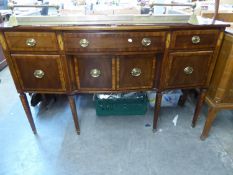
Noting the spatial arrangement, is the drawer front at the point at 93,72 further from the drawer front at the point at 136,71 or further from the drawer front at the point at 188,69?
the drawer front at the point at 188,69

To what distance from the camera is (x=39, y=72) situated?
102 centimetres

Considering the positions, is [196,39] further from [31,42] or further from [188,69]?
[31,42]

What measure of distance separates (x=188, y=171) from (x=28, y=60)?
114 cm

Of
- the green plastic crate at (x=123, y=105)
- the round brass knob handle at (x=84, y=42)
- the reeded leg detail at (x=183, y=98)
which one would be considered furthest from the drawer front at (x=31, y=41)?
the reeded leg detail at (x=183, y=98)

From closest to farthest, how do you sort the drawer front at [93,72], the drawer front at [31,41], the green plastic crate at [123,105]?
the drawer front at [31,41]
the drawer front at [93,72]
the green plastic crate at [123,105]

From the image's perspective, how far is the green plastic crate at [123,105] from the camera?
1.45 metres

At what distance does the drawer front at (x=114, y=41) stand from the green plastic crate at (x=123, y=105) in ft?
1.89

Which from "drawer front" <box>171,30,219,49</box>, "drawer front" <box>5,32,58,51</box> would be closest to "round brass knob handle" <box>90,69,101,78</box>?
"drawer front" <box>5,32,58,51</box>

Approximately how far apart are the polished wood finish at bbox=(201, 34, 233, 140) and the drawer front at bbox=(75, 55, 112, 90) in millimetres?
668

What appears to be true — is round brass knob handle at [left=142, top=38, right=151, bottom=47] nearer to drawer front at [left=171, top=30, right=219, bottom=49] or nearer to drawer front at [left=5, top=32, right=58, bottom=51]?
drawer front at [left=171, top=30, right=219, bottom=49]

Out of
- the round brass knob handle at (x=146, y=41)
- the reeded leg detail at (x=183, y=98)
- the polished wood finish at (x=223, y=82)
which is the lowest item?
the reeded leg detail at (x=183, y=98)

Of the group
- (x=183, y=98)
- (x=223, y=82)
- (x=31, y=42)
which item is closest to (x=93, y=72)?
(x=31, y=42)

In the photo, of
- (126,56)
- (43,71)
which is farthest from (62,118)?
(126,56)

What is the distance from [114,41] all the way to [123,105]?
676mm
